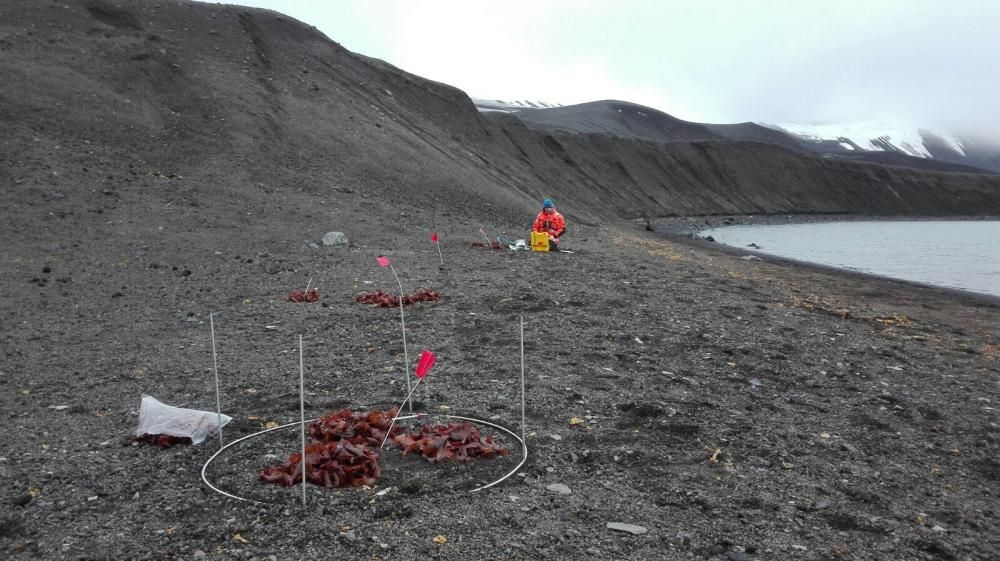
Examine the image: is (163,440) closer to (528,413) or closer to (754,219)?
(528,413)

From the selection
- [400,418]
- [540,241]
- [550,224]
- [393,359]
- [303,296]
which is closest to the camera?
[400,418]

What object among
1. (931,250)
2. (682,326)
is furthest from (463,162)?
(931,250)

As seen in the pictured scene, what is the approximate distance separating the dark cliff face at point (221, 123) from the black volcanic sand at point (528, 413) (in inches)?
220

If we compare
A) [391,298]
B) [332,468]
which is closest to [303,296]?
[391,298]

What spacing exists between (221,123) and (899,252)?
101 feet

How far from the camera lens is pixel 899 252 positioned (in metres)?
36.2

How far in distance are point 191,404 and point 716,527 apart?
4.77 meters

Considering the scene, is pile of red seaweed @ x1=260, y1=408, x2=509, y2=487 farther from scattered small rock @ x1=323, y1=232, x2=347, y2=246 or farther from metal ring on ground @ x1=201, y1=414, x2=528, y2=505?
scattered small rock @ x1=323, y1=232, x2=347, y2=246

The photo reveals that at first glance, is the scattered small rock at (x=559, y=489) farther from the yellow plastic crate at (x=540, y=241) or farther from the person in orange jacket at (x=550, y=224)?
the person in orange jacket at (x=550, y=224)

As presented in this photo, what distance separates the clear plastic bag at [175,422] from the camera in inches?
226

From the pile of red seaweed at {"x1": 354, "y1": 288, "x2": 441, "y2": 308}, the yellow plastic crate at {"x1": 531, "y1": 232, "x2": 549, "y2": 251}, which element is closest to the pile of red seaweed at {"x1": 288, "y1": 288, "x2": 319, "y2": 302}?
the pile of red seaweed at {"x1": 354, "y1": 288, "x2": 441, "y2": 308}

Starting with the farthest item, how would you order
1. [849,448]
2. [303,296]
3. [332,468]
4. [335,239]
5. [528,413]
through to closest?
[335,239], [303,296], [528,413], [849,448], [332,468]

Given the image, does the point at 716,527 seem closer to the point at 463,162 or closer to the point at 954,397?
the point at 954,397

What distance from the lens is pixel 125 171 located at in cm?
1875
